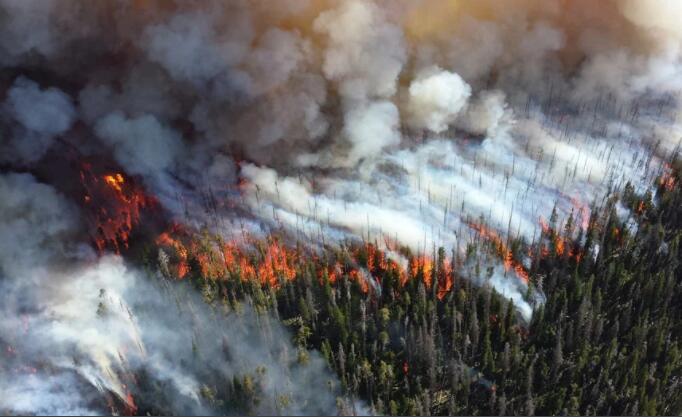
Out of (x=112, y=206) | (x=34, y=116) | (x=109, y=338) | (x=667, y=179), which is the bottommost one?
(x=109, y=338)

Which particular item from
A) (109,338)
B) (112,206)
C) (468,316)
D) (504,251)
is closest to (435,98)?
(504,251)

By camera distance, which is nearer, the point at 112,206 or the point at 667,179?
the point at 112,206

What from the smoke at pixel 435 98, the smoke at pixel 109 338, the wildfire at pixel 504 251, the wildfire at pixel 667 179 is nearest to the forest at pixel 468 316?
the wildfire at pixel 504 251

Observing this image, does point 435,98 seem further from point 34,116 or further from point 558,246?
point 34,116

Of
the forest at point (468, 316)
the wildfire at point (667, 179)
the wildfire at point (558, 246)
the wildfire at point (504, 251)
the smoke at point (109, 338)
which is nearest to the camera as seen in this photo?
the smoke at point (109, 338)

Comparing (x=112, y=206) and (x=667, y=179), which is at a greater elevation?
(x=667, y=179)

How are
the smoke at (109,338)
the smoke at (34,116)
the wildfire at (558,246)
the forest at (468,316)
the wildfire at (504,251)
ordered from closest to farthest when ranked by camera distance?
the smoke at (109,338) < the forest at (468,316) < the smoke at (34,116) < the wildfire at (504,251) < the wildfire at (558,246)

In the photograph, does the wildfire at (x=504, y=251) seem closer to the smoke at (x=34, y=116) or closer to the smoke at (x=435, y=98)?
the smoke at (x=435, y=98)

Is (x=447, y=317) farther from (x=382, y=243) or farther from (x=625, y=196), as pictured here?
(x=625, y=196)

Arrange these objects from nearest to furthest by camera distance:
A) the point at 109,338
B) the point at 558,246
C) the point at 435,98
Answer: the point at 109,338, the point at 558,246, the point at 435,98
